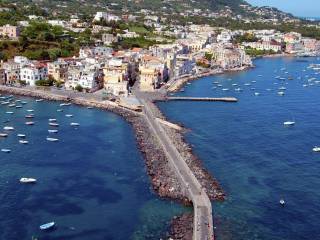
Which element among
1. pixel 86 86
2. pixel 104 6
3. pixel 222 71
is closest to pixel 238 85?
pixel 222 71

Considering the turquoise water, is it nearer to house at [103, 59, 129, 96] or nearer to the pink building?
house at [103, 59, 129, 96]

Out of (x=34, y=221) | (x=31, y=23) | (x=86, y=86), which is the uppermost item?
(x=31, y=23)

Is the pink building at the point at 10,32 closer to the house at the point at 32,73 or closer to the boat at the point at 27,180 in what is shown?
the house at the point at 32,73

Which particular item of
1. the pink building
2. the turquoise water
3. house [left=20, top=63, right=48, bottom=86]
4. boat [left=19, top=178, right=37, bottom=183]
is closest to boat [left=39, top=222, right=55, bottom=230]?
the turquoise water

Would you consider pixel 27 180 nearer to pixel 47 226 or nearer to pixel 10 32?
pixel 47 226

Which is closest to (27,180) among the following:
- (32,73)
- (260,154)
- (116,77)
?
(260,154)

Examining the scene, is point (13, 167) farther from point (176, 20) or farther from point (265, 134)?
point (176, 20)
